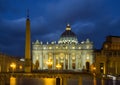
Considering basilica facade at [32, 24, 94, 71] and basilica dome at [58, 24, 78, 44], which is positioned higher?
basilica dome at [58, 24, 78, 44]

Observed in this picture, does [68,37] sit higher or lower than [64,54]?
higher

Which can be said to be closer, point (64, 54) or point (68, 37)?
point (64, 54)

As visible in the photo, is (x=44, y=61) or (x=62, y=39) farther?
(x=62, y=39)

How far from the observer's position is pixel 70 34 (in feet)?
586

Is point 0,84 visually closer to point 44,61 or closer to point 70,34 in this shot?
point 44,61

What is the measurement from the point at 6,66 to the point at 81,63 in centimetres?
7186

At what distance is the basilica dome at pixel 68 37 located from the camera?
174 m

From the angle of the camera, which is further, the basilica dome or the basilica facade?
the basilica dome

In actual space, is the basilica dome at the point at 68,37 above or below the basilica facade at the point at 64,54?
above

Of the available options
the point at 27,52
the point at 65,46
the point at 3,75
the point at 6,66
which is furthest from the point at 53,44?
the point at 3,75

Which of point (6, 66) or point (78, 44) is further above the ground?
point (78, 44)

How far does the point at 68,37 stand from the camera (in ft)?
577

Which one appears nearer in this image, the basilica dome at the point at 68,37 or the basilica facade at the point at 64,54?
the basilica facade at the point at 64,54

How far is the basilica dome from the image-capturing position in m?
174
